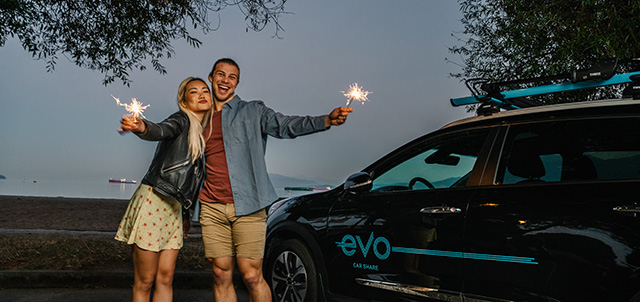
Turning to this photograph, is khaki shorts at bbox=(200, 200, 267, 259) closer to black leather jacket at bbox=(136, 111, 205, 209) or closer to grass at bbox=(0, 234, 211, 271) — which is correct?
black leather jacket at bbox=(136, 111, 205, 209)

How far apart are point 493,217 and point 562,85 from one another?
1064mm

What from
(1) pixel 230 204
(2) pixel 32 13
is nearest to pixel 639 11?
(1) pixel 230 204

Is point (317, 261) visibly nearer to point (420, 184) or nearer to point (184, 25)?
point (420, 184)

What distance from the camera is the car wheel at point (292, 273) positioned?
439 cm

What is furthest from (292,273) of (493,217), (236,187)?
(493,217)

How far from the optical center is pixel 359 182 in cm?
412

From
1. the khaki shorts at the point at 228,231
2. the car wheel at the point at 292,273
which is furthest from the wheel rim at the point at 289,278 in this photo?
the khaki shorts at the point at 228,231

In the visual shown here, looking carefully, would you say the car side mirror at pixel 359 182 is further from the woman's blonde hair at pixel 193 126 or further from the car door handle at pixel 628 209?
the car door handle at pixel 628 209

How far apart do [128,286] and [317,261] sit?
3016 millimetres

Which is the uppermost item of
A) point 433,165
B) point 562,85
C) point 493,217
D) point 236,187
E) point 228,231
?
point 562,85

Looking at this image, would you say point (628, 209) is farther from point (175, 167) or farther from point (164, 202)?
point (164, 202)

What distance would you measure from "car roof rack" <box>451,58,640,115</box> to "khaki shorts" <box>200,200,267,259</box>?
175 cm

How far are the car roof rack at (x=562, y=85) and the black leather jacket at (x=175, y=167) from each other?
1996 millimetres

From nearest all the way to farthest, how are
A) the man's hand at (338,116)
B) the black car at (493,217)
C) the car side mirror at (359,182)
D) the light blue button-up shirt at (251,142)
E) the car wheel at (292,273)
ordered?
the black car at (493,217), the man's hand at (338,116), the light blue button-up shirt at (251,142), the car side mirror at (359,182), the car wheel at (292,273)
